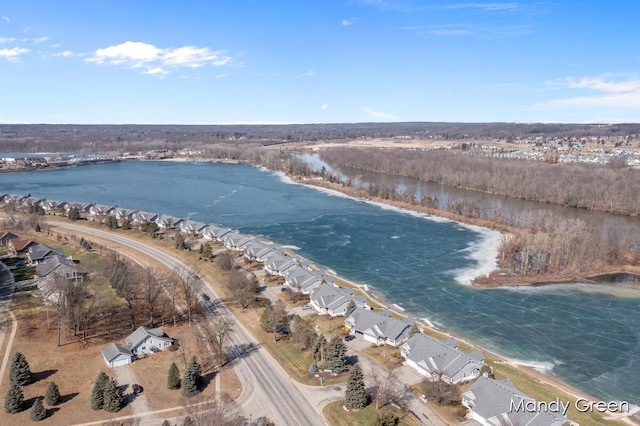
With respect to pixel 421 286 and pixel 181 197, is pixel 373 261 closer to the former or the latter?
pixel 421 286

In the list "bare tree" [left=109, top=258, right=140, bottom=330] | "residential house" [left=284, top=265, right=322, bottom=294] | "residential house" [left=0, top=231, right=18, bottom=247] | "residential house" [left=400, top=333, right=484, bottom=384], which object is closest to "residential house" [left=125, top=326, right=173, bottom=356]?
"bare tree" [left=109, top=258, right=140, bottom=330]

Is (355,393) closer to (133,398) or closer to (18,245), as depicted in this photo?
(133,398)

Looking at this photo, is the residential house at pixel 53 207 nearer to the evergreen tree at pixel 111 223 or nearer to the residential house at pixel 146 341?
the evergreen tree at pixel 111 223

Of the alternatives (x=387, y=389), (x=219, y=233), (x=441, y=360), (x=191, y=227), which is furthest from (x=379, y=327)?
(x=191, y=227)

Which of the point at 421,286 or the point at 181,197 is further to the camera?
the point at 181,197

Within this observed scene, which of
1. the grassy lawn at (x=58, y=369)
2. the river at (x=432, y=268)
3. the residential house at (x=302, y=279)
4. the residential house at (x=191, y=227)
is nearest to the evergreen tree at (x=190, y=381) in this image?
the grassy lawn at (x=58, y=369)

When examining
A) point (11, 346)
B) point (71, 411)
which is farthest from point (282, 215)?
point (71, 411)
